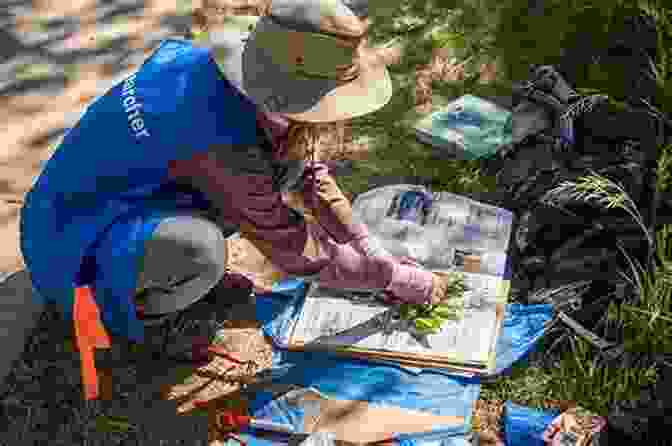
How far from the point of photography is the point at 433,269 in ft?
9.76

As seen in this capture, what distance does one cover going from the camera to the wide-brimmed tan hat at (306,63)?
2.13m

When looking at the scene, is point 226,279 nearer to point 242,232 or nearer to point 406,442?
point 242,232

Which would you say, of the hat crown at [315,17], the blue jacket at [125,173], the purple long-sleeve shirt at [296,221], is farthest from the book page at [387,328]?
the hat crown at [315,17]

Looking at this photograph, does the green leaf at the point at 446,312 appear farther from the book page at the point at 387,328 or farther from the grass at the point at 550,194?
the grass at the point at 550,194

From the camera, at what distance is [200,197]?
2574mm

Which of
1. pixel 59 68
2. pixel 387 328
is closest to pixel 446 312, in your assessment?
pixel 387 328

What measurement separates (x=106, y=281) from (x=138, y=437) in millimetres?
511

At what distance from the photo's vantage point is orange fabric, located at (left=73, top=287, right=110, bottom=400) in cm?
246

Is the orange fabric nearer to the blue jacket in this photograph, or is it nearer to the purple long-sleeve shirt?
the blue jacket

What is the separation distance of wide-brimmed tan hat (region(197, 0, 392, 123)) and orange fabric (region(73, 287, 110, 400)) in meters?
0.77

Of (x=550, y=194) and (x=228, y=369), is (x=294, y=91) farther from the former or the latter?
(x=550, y=194)

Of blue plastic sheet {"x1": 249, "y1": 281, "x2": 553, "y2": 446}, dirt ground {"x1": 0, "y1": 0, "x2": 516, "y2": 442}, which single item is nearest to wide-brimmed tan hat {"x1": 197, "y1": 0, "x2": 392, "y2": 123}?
blue plastic sheet {"x1": 249, "y1": 281, "x2": 553, "y2": 446}

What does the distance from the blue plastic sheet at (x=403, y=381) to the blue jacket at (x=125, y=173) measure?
1.59ft

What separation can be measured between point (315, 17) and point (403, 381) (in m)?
1.18
